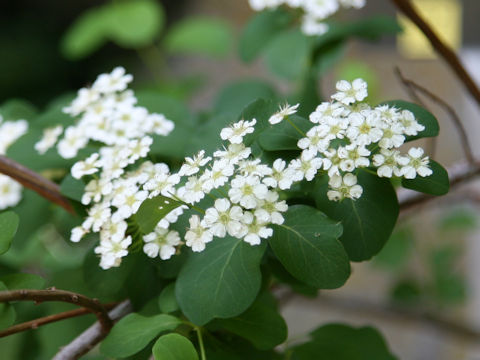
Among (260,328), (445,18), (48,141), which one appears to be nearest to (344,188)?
(260,328)

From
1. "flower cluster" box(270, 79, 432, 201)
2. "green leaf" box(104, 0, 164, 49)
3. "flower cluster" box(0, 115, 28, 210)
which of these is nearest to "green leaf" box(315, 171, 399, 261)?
"flower cluster" box(270, 79, 432, 201)

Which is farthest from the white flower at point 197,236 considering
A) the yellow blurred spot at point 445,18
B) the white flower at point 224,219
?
the yellow blurred spot at point 445,18

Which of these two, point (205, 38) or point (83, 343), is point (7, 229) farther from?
point (205, 38)

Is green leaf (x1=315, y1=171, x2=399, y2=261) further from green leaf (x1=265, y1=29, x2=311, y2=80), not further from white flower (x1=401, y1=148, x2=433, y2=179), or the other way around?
green leaf (x1=265, y1=29, x2=311, y2=80)

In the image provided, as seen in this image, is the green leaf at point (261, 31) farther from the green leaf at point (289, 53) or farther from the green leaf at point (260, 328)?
the green leaf at point (260, 328)

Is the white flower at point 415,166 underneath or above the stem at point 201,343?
above

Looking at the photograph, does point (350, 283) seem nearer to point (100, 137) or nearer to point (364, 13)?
point (364, 13)
